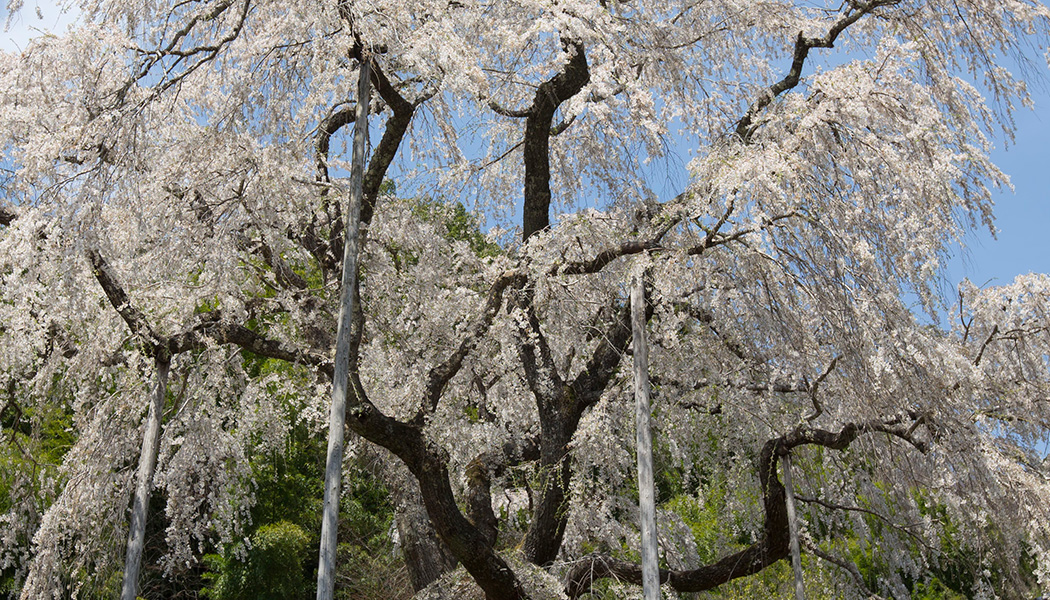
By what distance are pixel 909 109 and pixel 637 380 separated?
272 centimetres

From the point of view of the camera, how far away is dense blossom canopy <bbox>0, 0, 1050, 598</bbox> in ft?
18.2

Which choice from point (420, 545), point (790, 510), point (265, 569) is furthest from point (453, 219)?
point (265, 569)

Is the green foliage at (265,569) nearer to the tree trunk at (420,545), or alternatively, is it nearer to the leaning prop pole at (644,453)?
the tree trunk at (420,545)

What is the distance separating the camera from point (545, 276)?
263 inches

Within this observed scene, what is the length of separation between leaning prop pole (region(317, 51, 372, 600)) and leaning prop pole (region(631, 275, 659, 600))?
72.4 inches

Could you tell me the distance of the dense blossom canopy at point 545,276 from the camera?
5.56 meters

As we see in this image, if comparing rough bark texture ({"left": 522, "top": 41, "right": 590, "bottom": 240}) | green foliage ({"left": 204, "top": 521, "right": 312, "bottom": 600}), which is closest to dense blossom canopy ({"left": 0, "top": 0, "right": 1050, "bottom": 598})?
rough bark texture ({"left": 522, "top": 41, "right": 590, "bottom": 240})

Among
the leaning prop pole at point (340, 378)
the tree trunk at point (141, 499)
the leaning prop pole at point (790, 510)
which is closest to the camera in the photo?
the leaning prop pole at point (340, 378)

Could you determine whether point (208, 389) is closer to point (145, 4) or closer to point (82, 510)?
point (82, 510)

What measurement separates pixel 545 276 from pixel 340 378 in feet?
7.49

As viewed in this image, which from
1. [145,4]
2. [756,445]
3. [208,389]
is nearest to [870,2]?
[756,445]

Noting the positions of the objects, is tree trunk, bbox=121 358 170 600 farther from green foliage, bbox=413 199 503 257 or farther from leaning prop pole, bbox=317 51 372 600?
green foliage, bbox=413 199 503 257

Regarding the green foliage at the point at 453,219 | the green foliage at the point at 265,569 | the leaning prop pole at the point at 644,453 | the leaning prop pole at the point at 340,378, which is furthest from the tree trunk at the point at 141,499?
the green foliage at the point at 265,569

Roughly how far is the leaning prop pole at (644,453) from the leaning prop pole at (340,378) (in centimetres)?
184
